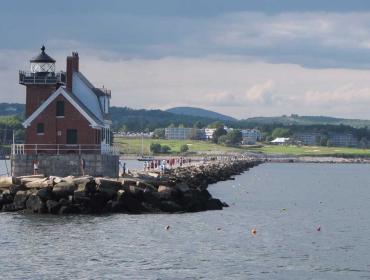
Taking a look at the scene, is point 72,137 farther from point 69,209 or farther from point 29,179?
point 69,209

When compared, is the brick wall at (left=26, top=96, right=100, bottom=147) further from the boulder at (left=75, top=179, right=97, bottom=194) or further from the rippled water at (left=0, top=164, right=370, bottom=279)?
the boulder at (left=75, top=179, right=97, bottom=194)

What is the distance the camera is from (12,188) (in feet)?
196

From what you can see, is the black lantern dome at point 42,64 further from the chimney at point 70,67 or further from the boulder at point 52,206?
the boulder at point 52,206

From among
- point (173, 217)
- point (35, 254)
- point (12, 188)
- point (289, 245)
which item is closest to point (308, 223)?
point (173, 217)

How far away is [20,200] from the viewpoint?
58750 millimetres

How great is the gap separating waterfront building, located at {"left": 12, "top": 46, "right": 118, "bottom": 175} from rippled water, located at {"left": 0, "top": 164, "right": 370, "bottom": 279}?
39.5 ft

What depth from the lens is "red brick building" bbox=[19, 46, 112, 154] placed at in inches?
2795

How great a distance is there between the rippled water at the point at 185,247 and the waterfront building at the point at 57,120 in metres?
12.0

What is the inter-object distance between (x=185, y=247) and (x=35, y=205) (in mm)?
13428

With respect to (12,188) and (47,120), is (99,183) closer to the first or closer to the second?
(12,188)

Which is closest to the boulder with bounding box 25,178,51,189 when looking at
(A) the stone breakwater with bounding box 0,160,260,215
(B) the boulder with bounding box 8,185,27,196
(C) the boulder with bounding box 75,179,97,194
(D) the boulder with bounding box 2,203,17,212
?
(A) the stone breakwater with bounding box 0,160,260,215

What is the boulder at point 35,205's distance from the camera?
186 feet

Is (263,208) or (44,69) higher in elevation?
(44,69)

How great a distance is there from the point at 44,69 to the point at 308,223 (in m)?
24.9
